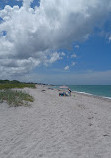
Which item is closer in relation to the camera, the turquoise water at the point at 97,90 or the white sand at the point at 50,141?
the white sand at the point at 50,141

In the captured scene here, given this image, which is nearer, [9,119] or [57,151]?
[57,151]

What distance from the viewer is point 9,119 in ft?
25.0

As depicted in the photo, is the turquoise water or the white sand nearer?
the white sand

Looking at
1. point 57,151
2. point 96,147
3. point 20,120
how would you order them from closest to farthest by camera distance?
point 57,151, point 96,147, point 20,120

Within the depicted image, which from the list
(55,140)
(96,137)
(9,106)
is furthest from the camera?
(9,106)

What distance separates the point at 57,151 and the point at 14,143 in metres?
1.57

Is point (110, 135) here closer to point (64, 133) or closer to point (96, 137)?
point (96, 137)

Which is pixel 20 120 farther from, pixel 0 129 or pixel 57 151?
pixel 57 151

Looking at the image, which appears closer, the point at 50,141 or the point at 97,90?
the point at 50,141

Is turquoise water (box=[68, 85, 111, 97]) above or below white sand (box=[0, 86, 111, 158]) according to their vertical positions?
below

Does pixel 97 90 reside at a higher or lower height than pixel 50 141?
lower

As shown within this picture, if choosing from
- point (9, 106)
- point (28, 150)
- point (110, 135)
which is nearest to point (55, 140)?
point (28, 150)

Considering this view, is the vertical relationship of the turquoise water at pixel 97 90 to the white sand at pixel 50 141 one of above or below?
below

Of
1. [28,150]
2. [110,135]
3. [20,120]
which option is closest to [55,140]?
[28,150]
